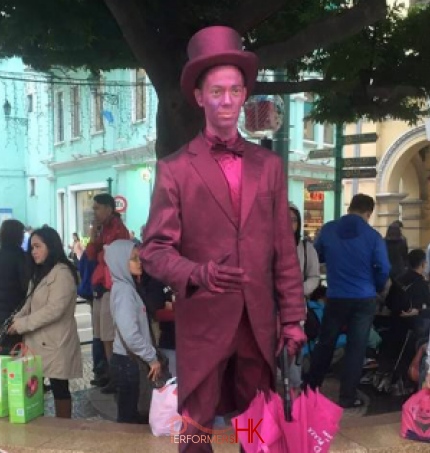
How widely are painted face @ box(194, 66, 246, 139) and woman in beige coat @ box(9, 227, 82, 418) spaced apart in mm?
2366

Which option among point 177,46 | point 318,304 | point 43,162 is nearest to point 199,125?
point 177,46

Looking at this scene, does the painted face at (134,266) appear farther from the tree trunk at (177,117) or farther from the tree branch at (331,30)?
the tree branch at (331,30)

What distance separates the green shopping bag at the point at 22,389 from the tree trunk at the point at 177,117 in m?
1.74

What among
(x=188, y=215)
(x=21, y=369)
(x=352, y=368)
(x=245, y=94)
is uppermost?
(x=245, y=94)

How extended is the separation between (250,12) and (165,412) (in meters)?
2.52

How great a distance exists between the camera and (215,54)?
2100 millimetres

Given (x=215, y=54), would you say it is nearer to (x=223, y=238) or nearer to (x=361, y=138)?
(x=223, y=238)

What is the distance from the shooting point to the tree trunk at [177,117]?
4.16 meters

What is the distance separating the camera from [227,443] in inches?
128

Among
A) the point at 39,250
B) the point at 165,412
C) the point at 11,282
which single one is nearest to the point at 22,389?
the point at 165,412

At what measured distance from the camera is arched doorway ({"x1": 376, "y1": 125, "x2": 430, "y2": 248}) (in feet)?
51.0

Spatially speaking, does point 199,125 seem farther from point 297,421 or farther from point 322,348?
point 297,421

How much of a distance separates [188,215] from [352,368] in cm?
322

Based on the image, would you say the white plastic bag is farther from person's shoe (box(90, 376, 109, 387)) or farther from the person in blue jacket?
person's shoe (box(90, 376, 109, 387))
